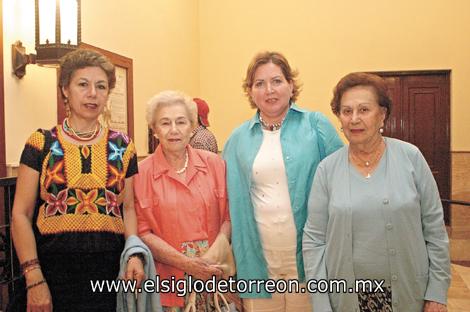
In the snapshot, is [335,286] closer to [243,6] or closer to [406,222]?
[406,222]

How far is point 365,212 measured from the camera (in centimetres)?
180

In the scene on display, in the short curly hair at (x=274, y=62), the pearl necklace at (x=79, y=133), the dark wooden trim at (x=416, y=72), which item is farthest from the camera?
the dark wooden trim at (x=416, y=72)

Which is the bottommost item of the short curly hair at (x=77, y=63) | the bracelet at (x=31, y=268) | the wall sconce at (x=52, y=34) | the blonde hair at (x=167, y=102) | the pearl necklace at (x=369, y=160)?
the bracelet at (x=31, y=268)

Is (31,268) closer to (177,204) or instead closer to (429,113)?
(177,204)

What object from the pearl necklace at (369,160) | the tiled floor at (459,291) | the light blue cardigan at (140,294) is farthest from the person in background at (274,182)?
the tiled floor at (459,291)

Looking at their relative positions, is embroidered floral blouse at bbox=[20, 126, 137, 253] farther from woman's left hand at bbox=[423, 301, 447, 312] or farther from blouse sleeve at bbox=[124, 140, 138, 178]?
woman's left hand at bbox=[423, 301, 447, 312]

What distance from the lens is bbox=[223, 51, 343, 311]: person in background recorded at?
6.93 feet

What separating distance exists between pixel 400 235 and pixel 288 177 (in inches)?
21.0

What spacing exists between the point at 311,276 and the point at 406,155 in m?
0.59

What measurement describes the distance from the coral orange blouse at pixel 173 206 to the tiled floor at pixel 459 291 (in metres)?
2.70

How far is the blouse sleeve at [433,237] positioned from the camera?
1809 mm

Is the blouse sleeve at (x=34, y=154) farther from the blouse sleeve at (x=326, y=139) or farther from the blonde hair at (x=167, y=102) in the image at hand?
the blouse sleeve at (x=326, y=139)

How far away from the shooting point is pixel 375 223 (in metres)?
1.79

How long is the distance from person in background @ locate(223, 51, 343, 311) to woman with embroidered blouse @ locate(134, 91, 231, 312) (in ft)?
0.39
